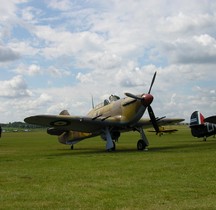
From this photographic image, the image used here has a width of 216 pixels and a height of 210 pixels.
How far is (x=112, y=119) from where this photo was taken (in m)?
21.7

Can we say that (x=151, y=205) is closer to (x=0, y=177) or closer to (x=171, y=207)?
(x=171, y=207)

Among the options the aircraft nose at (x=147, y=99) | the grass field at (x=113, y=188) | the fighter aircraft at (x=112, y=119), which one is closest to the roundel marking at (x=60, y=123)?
the fighter aircraft at (x=112, y=119)

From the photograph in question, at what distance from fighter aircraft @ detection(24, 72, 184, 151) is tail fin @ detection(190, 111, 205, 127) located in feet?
37.5

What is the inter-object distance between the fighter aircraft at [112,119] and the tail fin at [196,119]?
1142cm

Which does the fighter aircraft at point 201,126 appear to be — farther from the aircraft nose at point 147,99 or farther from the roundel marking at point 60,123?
the roundel marking at point 60,123

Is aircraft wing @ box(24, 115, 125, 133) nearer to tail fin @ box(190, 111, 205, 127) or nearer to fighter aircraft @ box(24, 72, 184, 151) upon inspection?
fighter aircraft @ box(24, 72, 184, 151)

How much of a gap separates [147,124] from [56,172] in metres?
13.1

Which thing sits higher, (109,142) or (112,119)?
(112,119)

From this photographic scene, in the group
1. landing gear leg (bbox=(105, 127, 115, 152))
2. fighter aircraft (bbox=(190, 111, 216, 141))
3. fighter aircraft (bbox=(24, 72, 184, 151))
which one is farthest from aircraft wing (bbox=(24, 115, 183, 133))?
fighter aircraft (bbox=(190, 111, 216, 141))

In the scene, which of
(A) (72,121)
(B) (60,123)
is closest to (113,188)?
(A) (72,121)

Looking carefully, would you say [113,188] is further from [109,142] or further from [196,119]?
[196,119]

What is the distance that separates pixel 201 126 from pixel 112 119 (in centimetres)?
1421

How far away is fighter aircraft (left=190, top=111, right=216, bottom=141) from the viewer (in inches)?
1277

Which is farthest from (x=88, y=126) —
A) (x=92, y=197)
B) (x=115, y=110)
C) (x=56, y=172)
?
(x=92, y=197)
